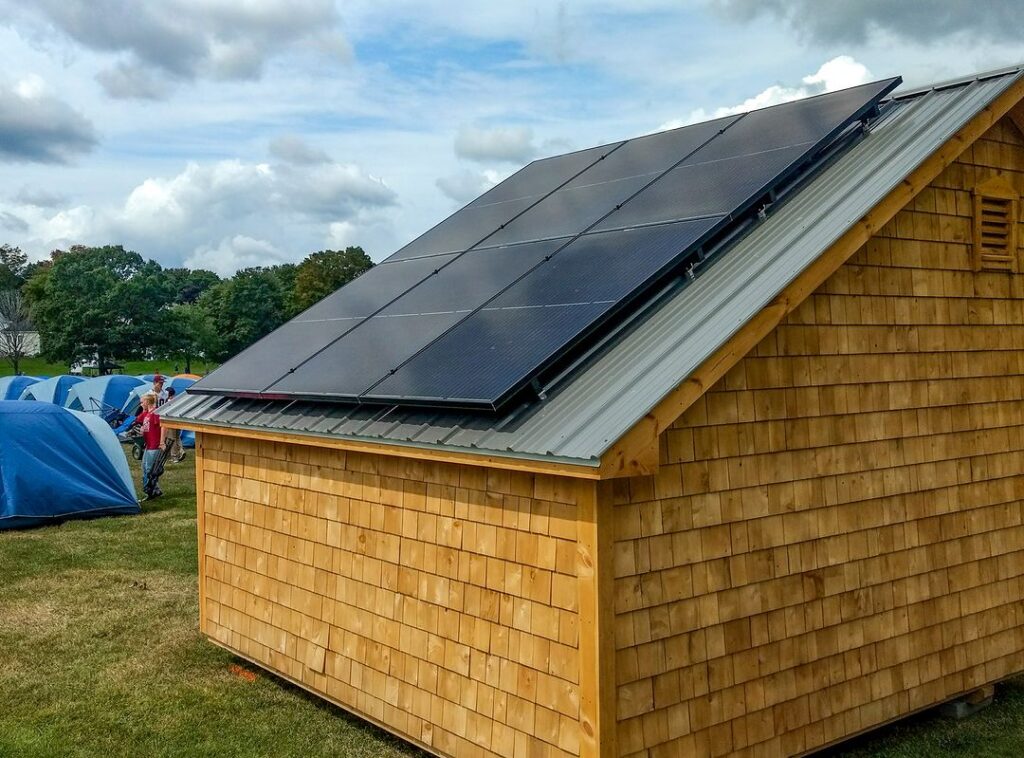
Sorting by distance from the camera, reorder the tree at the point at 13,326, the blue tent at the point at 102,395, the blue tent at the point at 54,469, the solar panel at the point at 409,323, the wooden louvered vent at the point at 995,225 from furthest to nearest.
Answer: the tree at the point at 13,326
the blue tent at the point at 102,395
the blue tent at the point at 54,469
the wooden louvered vent at the point at 995,225
the solar panel at the point at 409,323

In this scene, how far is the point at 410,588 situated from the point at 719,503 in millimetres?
2199

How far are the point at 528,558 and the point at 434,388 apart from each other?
125cm

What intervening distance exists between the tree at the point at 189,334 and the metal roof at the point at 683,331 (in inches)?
2634

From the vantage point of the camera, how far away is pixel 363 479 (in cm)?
704

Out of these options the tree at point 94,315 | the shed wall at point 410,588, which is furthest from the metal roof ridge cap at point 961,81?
the tree at point 94,315

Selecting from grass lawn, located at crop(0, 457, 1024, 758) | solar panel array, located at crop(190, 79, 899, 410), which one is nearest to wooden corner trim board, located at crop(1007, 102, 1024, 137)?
solar panel array, located at crop(190, 79, 899, 410)

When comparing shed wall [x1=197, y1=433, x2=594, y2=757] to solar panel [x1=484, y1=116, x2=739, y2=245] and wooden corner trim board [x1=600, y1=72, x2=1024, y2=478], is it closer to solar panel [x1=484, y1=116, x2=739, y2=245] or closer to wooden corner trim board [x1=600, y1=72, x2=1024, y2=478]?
wooden corner trim board [x1=600, y1=72, x2=1024, y2=478]

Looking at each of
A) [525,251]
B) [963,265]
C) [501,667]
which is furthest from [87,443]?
[963,265]

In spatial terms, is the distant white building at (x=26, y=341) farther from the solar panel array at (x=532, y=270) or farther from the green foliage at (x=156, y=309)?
the solar panel array at (x=532, y=270)

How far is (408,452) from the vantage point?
611 cm

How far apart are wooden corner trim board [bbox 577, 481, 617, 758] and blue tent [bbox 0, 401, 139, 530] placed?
13065mm

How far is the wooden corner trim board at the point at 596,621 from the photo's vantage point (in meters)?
5.22

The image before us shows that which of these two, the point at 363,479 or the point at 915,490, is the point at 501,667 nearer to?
the point at 363,479

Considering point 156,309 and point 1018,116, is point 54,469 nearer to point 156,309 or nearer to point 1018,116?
point 1018,116
